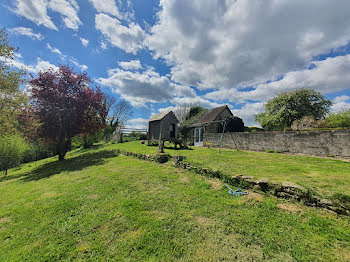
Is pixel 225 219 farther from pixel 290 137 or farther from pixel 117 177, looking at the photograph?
pixel 290 137

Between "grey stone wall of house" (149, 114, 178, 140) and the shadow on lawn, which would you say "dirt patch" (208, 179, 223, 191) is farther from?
"grey stone wall of house" (149, 114, 178, 140)

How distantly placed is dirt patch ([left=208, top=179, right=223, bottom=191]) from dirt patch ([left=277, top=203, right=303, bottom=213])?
4.93 feet

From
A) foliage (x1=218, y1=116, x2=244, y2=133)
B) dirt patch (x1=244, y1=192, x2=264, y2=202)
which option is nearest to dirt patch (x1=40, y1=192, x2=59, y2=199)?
dirt patch (x1=244, y1=192, x2=264, y2=202)

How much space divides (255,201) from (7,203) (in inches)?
311

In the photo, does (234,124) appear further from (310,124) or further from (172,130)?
(172,130)

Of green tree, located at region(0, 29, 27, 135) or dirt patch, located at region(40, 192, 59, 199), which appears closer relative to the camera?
dirt patch, located at region(40, 192, 59, 199)

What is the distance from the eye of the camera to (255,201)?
11.0 feet

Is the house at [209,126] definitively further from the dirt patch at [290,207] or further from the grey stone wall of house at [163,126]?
the dirt patch at [290,207]

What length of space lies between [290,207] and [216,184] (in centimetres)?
189

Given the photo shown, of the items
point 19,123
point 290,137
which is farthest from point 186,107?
point 19,123

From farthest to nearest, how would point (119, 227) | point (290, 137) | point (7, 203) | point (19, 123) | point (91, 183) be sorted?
point (19, 123)
point (290, 137)
point (91, 183)
point (7, 203)
point (119, 227)

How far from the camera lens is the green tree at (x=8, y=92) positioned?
29.5 feet

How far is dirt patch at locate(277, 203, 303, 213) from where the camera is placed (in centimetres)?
290

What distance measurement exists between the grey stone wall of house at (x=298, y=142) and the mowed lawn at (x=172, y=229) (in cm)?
759
